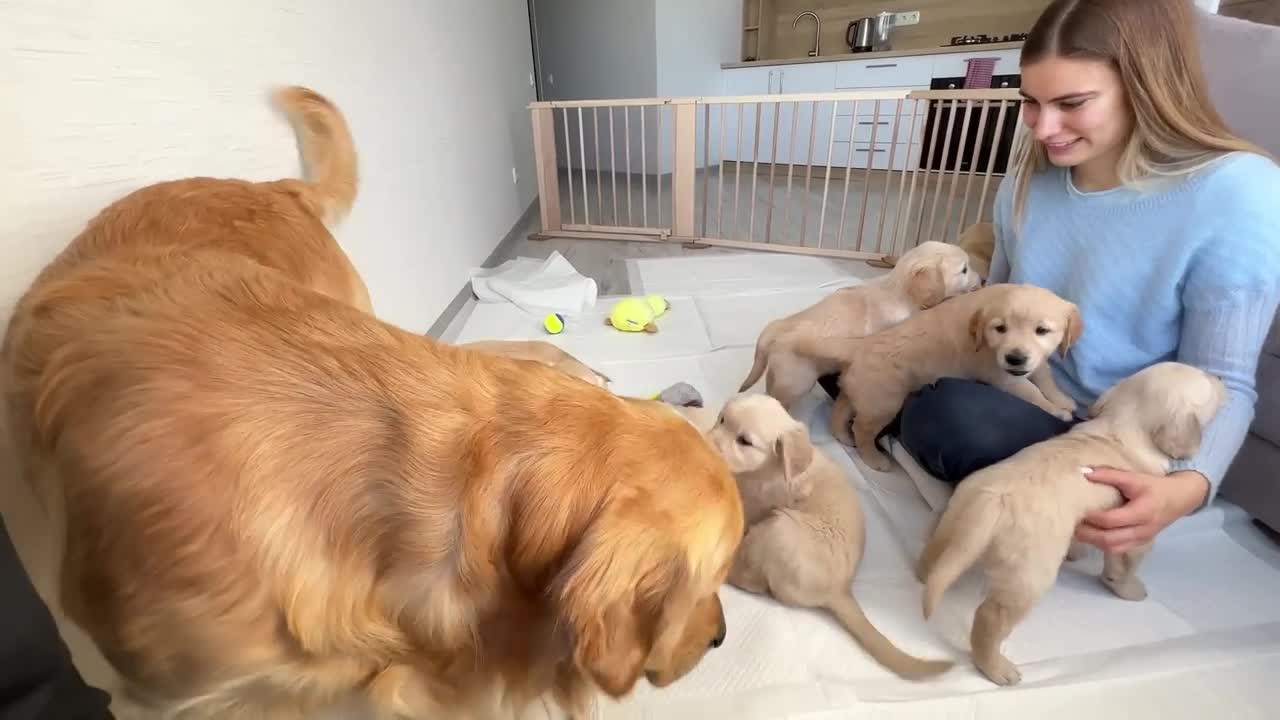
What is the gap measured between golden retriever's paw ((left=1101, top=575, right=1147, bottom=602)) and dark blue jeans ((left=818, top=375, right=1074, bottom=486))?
0.95 feet

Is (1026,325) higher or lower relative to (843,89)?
lower

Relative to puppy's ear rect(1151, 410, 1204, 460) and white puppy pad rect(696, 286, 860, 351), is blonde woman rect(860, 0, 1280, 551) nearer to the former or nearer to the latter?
puppy's ear rect(1151, 410, 1204, 460)

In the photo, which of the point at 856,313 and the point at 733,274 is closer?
the point at 856,313

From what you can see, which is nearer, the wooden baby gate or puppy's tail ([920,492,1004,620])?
puppy's tail ([920,492,1004,620])

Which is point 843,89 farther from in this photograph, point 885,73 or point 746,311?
point 746,311

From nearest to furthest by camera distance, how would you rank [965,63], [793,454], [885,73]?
[793,454] < [965,63] < [885,73]

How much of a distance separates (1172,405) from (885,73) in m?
4.98

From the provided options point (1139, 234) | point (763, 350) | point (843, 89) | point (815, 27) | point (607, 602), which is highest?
point (815, 27)

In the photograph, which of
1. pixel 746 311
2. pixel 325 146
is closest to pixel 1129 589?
pixel 746 311

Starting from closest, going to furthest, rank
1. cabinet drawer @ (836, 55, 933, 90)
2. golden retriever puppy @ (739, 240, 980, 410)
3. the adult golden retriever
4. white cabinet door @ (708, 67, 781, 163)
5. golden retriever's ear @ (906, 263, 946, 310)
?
1. the adult golden retriever
2. golden retriever puppy @ (739, 240, 980, 410)
3. golden retriever's ear @ (906, 263, 946, 310)
4. cabinet drawer @ (836, 55, 933, 90)
5. white cabinet door @ (708, 67, 781, 163)

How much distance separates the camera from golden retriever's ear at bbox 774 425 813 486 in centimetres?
120

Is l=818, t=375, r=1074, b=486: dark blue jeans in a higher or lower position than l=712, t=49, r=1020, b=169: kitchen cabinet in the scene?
lower

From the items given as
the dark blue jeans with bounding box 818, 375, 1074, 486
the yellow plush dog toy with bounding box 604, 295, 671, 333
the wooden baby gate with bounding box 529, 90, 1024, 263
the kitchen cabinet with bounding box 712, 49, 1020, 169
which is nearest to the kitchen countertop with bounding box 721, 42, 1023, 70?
the kitchen cabinet with bounding box 712, 49, 1020, 169

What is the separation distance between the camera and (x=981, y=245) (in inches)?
87.4
